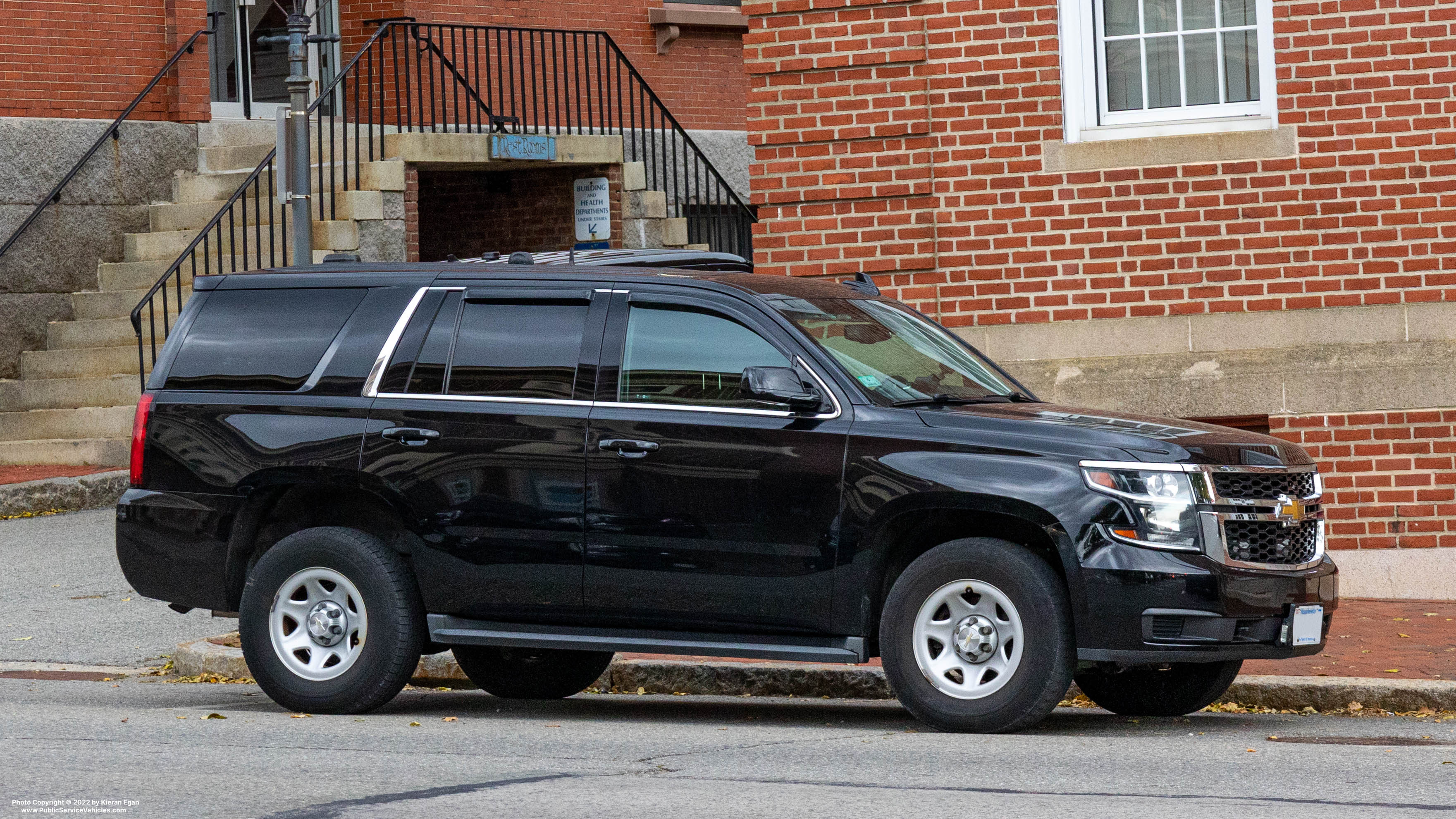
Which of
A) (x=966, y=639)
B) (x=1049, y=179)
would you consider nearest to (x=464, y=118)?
(x=1049, y=179)

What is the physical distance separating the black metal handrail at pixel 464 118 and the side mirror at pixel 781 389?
8.94 m

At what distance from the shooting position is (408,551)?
8234 mm

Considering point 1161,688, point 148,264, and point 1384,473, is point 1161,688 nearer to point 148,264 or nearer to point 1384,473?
point 1384,473

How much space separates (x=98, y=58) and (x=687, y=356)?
11933 mm

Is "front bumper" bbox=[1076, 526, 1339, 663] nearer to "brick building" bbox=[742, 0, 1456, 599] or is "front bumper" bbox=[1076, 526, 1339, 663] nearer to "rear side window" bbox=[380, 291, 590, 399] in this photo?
"rear side window" bbox=[380, 291, 590, 399]

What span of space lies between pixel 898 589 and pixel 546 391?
1.67 meters

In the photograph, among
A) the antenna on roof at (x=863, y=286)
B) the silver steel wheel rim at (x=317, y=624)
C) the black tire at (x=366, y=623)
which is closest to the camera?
the black tire at (x=366, y=623)

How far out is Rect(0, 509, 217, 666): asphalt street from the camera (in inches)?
424

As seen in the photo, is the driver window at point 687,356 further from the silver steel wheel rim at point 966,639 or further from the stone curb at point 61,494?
the stone curb at point 61,494

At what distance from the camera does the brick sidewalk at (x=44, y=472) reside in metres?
15.5

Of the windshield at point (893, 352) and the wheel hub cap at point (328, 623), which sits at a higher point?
the windshield at point (893, 352)

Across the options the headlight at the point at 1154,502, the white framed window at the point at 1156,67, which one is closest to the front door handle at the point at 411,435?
the headlight at the point at 1154,502

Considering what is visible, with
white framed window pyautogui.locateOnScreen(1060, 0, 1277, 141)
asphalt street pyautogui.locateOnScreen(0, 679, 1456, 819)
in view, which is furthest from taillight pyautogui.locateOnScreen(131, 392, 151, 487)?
white framed window pyautogui.locateOnScreen(1060, 0, 1277, 141)

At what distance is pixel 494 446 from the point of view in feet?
26.5
